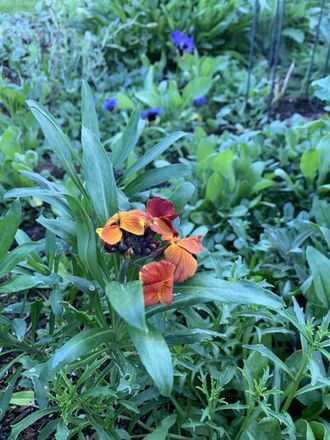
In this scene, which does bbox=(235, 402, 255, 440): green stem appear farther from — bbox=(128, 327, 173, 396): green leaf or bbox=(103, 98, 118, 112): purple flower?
bbox=(103, 98, 118, 112): purple flower

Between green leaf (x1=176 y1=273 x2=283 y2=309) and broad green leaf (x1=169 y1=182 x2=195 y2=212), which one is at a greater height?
broad green leaf (x1=169 y1=182 x2=195 y2=212)

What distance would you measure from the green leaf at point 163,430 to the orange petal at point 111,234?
601mm

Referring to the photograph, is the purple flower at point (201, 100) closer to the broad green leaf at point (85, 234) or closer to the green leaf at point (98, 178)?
the green leaf at point (98, 178)

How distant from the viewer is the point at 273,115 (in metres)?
3.31

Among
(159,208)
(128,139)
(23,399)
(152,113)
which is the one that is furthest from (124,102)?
(159,208)

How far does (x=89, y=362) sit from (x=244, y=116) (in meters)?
2.22

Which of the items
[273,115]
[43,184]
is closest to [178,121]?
[273,115]

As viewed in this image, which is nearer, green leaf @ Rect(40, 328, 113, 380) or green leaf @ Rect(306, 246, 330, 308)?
green leaf @ Rect(40, 328, 113, 380)

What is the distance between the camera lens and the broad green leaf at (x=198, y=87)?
324 centimetres

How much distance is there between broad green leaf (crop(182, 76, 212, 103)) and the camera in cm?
324

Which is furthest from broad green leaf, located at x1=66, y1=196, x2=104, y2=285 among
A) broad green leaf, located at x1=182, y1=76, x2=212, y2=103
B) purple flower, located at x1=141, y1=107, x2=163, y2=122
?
broad green leaf, located at x1=182, y1=76, x2=212, y2=103

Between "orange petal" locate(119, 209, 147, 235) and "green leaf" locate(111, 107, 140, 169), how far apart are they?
1.30 feet

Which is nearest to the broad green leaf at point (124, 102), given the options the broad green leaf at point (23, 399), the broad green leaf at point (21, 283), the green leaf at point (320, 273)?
the green leaf at point (320, 273)

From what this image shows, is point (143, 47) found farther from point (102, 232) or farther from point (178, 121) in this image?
point (102, 232)
